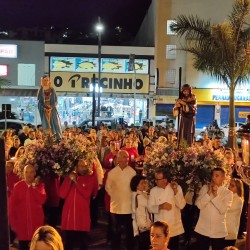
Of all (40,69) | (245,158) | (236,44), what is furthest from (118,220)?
(40,69)

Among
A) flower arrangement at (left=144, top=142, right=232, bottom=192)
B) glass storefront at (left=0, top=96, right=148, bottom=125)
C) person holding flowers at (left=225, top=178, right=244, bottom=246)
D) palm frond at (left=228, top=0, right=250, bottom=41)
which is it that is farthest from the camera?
glass storefront at (left=0, top=96, right=148, bottom=125)

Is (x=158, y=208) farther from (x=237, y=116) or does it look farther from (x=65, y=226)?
(x=237, y=116)

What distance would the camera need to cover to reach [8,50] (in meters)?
32.6

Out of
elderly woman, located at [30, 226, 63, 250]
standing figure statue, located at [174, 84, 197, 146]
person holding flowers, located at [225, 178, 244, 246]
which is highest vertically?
standing figure statue, located at [174, 84, 197, 146]

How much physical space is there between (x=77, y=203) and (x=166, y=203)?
55.5 inches

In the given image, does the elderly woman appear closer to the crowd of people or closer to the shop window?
the crowd of people

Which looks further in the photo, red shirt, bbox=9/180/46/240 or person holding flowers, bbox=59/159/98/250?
person holding flowers, bbox=59/159/98/250

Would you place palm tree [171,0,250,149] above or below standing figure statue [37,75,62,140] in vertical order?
above

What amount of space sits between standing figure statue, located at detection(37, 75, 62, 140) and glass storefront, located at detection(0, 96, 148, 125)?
23565mm

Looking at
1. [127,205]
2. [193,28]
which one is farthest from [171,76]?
[127,205]

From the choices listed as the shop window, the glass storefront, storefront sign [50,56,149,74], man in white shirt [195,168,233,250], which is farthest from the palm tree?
the shop window

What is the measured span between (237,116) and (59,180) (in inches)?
1083

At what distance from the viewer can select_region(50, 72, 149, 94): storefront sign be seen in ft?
109

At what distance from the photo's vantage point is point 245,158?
4203mm
